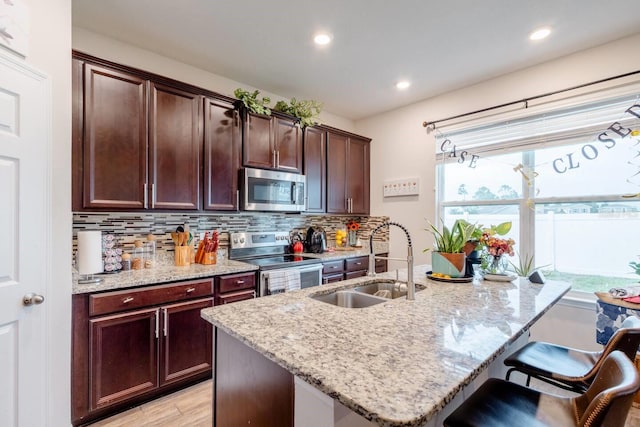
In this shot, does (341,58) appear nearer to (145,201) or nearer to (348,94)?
(348,94)

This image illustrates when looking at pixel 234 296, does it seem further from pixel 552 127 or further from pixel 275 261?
pixel 552 127

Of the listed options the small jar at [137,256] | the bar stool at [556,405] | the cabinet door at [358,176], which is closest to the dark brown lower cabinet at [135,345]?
the small jar at [137,256]

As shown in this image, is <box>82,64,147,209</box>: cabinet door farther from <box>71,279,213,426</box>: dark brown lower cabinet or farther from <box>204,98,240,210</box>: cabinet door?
<box>71,279,213,426</box>: dark brown lower cabinet

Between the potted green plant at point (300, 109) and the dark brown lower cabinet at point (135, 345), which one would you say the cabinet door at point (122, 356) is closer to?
the dark brown lower cabinet at point (135, 345)

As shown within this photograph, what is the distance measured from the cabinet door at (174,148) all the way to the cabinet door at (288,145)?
79cm

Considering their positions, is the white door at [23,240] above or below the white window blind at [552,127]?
below

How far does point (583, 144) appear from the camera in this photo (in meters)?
2.60

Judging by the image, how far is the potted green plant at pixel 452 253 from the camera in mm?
1979

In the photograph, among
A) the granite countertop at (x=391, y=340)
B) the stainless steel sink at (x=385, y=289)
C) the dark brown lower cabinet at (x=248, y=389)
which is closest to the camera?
the granite countertop at (x=391, y=340)

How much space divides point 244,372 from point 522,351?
138 centimetres

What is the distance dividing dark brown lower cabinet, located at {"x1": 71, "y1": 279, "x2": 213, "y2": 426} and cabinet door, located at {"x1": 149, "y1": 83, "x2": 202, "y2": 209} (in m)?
0.70

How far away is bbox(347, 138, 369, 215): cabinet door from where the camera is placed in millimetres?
3895

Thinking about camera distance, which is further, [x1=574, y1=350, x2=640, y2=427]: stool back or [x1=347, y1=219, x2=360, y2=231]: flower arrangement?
[x1=347, y1=219, x2=360, y2=231]: flower arrangement

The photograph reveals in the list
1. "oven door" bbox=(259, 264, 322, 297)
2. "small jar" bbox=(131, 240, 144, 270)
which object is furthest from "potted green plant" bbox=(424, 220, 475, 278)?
"small jar" bbox=(131, 240, 144, 270)
